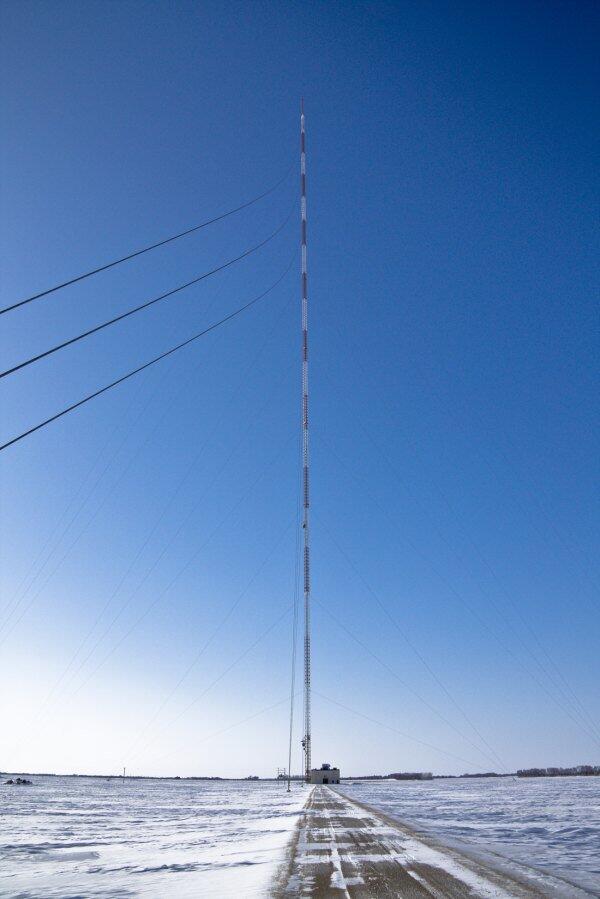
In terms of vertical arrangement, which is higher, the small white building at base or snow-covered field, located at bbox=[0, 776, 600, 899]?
snow-covered field, located at bbox=[0, 776, 600, 899]

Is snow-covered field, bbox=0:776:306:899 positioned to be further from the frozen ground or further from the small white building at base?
the small white building at base

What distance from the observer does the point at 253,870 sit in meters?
8.70

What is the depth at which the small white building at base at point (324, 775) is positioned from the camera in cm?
6781

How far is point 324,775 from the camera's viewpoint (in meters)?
68.6

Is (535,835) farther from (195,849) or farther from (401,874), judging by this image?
(195,849)

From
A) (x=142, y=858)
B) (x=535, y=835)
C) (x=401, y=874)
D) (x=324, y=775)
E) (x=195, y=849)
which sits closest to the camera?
A: (x=401, y=874)

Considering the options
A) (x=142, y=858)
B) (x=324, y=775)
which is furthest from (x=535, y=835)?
(x=324, y=775)

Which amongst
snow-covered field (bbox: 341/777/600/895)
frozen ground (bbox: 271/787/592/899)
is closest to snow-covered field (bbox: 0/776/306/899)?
frozen ground (bbox: 271/787/592/899)

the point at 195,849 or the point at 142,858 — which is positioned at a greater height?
the point at 142,858

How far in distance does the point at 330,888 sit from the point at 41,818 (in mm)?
19698

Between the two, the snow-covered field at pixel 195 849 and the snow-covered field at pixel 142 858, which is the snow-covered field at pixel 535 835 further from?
the snow-covered field at pixel 142 858

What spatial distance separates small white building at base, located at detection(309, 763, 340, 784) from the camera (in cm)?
6781

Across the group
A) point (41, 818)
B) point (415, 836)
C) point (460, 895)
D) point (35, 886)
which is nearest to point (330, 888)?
point (460, 895)

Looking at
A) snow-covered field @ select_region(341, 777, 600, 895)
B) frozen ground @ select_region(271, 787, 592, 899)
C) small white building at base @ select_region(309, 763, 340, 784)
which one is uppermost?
frozen ground @ select_region(271, 787, 592, 899)
